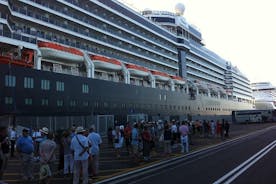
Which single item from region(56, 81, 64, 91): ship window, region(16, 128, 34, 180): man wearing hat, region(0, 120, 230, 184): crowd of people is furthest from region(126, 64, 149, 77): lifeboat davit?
region(16, 128, 34, 180): man wearing hat

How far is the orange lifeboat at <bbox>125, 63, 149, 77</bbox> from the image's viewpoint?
185 feet

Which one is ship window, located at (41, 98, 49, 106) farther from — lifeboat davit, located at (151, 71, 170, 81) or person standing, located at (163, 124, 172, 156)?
lifeboat davit, located at (151, 71, 170, 81)

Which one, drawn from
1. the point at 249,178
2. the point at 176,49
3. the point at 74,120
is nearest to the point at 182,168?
the point at 249,178

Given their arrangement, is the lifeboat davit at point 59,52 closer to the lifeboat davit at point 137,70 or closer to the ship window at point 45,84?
the ship window at point 45,84

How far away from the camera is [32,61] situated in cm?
3825

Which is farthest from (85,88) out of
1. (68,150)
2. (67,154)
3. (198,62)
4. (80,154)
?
(198,62)

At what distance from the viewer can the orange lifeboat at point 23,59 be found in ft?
112

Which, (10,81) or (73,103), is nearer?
(10,81)

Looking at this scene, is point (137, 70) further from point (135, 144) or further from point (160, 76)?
point (135, 144)

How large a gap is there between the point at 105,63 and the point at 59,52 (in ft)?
33.4

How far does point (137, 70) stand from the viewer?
57938mm

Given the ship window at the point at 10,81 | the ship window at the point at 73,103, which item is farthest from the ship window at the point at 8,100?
the ship window at the point at 73,103

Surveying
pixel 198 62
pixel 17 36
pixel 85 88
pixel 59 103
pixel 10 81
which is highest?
pixel 198 62

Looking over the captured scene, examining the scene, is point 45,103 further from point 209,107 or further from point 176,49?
point 209,107
